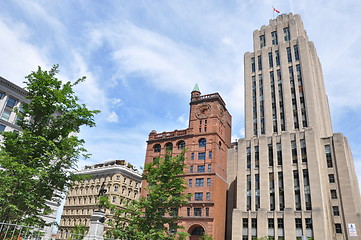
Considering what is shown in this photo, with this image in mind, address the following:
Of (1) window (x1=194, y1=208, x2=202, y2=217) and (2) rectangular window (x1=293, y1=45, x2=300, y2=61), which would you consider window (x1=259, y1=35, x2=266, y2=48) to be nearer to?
(2) rectangular window (x1=293, y1=45, x2=300, y2=61)

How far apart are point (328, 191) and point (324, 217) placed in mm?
7750

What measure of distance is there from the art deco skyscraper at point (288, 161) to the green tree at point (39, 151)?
1583 inches

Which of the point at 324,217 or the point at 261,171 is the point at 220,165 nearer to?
the point at 261,171

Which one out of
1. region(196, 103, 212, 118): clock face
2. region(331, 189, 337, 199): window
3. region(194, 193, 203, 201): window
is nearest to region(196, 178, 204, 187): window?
region(194, 193, 203, 201): window

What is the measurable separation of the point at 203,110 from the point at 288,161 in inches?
820

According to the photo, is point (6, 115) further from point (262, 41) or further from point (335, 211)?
point (262, 41)

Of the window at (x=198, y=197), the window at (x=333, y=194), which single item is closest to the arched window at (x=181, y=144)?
the window at (x=198, y=197)

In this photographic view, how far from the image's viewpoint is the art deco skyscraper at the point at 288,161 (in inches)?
1864

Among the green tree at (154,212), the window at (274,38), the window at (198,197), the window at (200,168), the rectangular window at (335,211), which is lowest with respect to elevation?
the green tree at (154,212)

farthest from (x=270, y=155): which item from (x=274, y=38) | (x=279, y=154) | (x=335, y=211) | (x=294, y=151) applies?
(x=274, y=38)

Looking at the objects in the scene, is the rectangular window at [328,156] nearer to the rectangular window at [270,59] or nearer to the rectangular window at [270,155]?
the rectangular window at [270,155]

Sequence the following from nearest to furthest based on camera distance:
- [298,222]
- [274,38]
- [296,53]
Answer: [298,222] < [296,53] < [274,38]

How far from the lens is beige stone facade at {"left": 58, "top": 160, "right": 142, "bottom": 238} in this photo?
72.9 meters

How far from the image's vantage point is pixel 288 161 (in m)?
51.8
